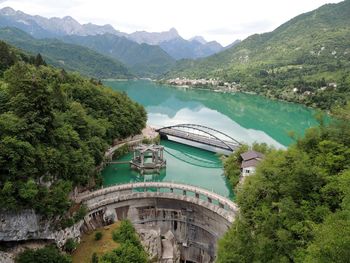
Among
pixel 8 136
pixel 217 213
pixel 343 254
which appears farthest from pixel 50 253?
pixel 343 254

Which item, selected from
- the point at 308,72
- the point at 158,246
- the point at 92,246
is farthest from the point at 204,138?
the point at 308,72

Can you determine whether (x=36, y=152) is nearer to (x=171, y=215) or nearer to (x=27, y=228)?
(x=27, y=228)

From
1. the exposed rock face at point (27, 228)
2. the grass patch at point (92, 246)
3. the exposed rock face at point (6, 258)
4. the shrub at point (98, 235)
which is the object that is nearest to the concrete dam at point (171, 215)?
the grass patch at point (92, 246)

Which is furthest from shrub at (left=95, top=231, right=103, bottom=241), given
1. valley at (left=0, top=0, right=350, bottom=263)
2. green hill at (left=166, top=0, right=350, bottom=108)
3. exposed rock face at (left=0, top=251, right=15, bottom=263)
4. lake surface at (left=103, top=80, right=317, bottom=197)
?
green hill at (left=166, top=0, right=350, bottom=108)

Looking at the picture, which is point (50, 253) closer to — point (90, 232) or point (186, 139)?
point (90, 232)

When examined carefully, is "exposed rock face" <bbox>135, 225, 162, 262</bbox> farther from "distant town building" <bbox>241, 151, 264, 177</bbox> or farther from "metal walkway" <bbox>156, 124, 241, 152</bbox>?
"metal walkway" <bbox>156, 124, 241, 152</bbox>
